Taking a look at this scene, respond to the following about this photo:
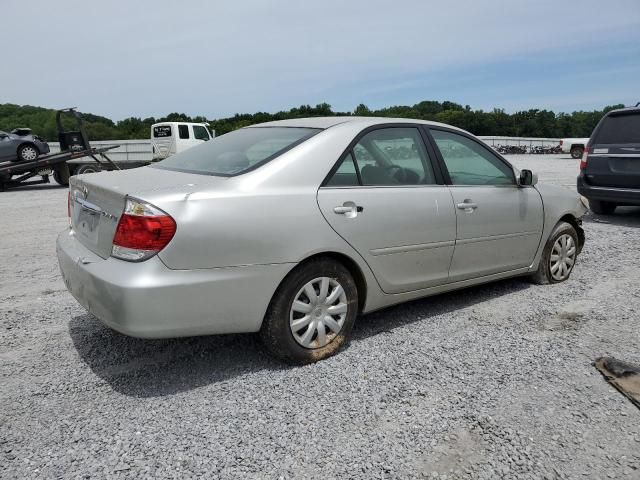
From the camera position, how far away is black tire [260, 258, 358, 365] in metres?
3.13

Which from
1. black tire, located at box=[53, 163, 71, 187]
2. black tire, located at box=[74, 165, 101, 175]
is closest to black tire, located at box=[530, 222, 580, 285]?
black tire, located at box=[53, 163, 71, 187]

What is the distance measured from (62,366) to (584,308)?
3907 mm

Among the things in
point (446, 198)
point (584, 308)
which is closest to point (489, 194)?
point (446, 198)

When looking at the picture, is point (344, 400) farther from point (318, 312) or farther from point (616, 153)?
point (616, 153)

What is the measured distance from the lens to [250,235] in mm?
2939

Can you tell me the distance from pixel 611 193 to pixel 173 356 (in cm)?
759

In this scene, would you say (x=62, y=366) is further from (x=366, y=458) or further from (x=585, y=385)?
(x=585, y=385)

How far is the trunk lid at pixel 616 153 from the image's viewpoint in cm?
815

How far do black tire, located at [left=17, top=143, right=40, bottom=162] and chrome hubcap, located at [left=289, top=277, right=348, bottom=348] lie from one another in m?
15.4

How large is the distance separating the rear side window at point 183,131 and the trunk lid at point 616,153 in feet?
55.1

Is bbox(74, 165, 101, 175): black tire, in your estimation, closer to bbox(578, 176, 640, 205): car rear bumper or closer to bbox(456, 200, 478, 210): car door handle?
bbox(578, 176, 640, 205): car rear bumper

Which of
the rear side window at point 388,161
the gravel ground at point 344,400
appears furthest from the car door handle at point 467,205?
the gravel ground at point 344,400

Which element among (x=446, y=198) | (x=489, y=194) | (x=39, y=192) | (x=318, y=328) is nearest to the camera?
(x=318, y=328)

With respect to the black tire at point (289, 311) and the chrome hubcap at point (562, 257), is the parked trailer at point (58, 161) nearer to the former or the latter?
the chrome hubcap at point (562, 257)
